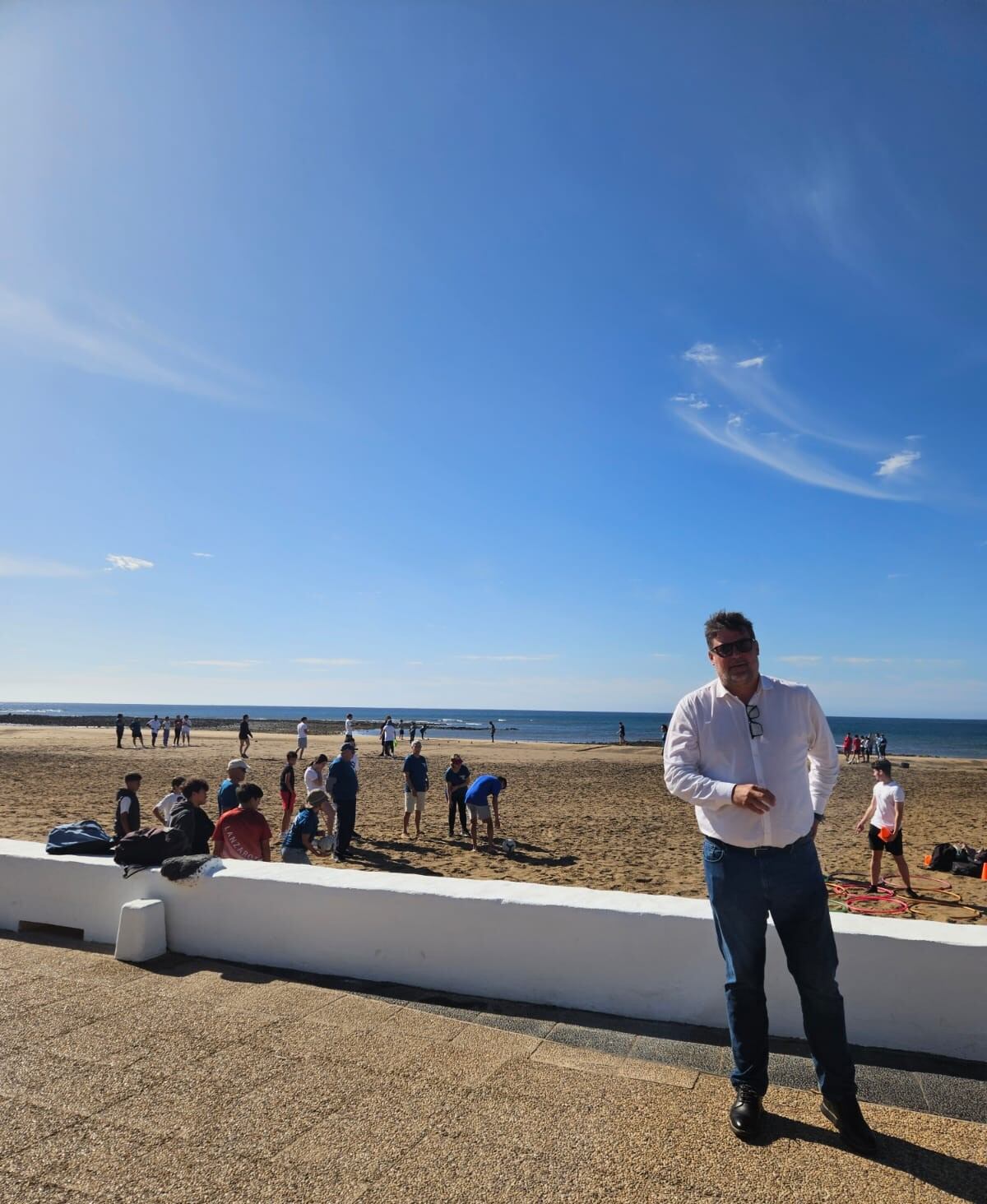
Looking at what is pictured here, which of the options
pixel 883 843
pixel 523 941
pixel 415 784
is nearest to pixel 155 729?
pixel 415 784

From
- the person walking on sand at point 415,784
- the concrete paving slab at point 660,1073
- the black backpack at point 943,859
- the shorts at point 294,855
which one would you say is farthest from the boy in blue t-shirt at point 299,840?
the black backpack at point 943,859

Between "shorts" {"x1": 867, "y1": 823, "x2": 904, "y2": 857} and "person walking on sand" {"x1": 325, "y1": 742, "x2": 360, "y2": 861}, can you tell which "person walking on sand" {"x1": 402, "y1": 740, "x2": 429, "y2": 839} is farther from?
"shorts" {"x1": 867, "y1": 823, "x2": 904, "y2": 857}

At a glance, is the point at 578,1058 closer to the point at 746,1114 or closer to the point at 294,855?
the point at 746,1114

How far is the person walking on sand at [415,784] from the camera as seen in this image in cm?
1124

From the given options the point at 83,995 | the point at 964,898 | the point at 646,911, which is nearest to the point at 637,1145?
the point at 646,911

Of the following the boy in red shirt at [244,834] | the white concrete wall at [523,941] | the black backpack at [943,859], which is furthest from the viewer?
the black backpack at [943,859]

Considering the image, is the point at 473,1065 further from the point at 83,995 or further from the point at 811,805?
the point at 83,995

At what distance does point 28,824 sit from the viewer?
11.4 metres

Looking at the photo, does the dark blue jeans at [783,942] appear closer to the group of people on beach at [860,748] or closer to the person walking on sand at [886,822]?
the person walking on sand at [886,822]

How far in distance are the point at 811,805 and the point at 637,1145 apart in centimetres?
126

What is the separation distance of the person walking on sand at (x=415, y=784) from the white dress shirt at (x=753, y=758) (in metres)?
8.80

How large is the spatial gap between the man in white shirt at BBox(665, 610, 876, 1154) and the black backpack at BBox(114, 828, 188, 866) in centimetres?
332

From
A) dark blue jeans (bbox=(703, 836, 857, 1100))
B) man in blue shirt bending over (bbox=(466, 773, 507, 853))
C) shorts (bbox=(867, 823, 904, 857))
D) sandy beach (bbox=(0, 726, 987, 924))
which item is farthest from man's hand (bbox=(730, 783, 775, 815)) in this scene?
man in blue shirt bending over (bbox=(466, 773, 507, 853))

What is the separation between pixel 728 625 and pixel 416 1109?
206 centimetres
